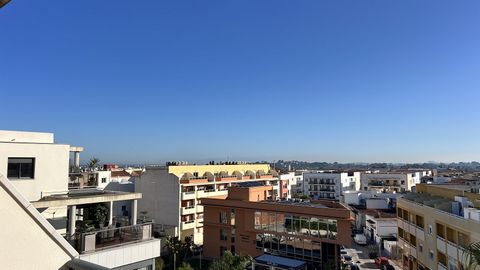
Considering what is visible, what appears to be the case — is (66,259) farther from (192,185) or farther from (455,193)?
(192,185)

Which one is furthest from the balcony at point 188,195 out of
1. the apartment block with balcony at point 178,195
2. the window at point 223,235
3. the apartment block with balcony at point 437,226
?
the apartment block with balcony at point 437,226

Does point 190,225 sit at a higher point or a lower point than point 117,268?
lower

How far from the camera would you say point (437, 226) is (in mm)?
27922

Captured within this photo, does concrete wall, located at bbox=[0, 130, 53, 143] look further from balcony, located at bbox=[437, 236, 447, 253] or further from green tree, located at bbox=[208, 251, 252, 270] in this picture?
balcony, located at bbox=[437, 236, 447, 253]

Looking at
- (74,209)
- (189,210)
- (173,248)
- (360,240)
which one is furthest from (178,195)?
(74,209)

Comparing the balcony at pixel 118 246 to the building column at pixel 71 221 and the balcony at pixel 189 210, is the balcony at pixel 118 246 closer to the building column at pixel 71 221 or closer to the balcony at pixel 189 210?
the building column at pixel 71 221

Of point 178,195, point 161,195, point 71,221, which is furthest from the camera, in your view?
point 161,195

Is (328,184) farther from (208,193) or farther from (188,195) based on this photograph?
(188,195)

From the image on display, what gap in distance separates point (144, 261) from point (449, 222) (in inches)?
916

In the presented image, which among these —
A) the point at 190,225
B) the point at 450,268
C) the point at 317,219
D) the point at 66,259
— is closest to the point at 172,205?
the point at 190,225

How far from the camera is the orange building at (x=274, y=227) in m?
32.2

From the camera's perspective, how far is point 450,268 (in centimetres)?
2522

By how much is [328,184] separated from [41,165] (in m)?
85.2

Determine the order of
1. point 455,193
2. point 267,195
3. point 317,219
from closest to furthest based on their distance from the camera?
point 455,193, point 317,219, point 267,195
